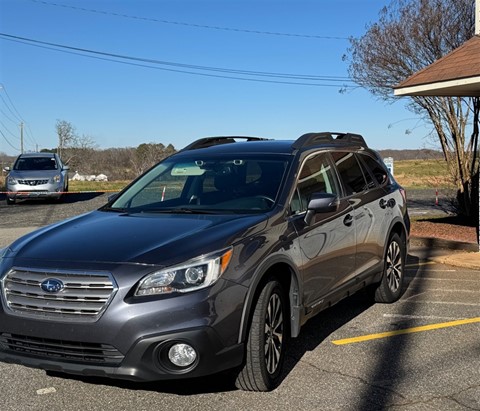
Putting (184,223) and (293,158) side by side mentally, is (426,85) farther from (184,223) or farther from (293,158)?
(184,223)

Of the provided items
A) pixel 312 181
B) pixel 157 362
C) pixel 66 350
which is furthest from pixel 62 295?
pixel 312 181

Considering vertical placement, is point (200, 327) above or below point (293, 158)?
below

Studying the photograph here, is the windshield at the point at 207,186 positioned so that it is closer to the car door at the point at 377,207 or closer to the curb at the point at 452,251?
the car door at the point at 377,207

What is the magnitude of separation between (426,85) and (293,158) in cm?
599

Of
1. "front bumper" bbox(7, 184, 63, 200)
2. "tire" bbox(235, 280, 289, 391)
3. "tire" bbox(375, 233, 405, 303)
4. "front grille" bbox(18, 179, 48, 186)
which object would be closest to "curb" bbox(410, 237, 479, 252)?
"tire" bbox(375, 233, 405, 303)

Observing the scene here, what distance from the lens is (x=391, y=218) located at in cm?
658

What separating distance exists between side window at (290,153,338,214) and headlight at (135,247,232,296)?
1196 mm

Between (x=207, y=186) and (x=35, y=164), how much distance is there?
60.2 feet

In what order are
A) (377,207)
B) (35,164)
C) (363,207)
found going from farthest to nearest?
(35,164)
(377,207)
(363,207)

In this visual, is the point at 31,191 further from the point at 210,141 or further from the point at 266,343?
the point at 266,343

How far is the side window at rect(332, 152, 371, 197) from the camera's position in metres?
5.75

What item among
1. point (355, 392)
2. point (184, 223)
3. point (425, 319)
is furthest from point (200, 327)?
point (425, 319)

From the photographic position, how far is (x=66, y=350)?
362 centimetres

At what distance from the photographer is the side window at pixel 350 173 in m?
5.75
